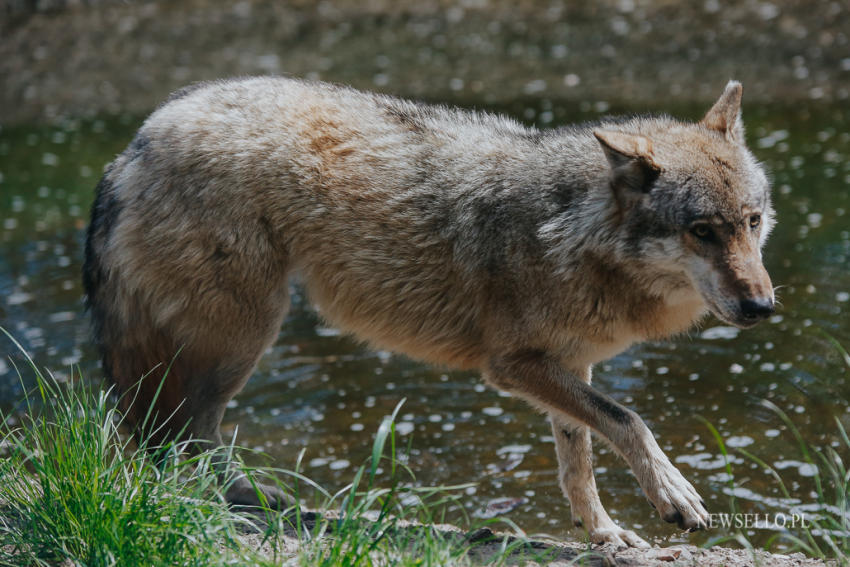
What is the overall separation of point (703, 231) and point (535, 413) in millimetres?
2234

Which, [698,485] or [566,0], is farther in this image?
[566,0]

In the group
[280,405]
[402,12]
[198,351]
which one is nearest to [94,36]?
[402,12]

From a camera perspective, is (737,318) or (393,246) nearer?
(737,318)

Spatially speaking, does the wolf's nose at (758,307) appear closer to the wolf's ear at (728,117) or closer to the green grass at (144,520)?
the wolf's ear at (728,117)

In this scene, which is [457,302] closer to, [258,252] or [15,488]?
[258,252]

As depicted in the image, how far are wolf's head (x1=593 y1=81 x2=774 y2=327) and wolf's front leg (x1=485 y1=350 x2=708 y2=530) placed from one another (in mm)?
621

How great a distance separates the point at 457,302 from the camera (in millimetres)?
4777

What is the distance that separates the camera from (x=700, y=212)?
4.08 meters

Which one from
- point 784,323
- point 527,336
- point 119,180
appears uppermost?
point 119,180

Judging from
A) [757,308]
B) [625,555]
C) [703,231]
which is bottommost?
[625,555]

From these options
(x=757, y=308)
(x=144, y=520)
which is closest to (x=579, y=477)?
(x=757, y=308)

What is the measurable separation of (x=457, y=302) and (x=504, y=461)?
47.6 inches

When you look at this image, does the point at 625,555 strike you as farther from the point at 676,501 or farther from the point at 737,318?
the point at 737,318

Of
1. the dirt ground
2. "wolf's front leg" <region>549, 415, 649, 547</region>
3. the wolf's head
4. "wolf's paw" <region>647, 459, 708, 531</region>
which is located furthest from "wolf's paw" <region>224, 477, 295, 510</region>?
the wolf's head
